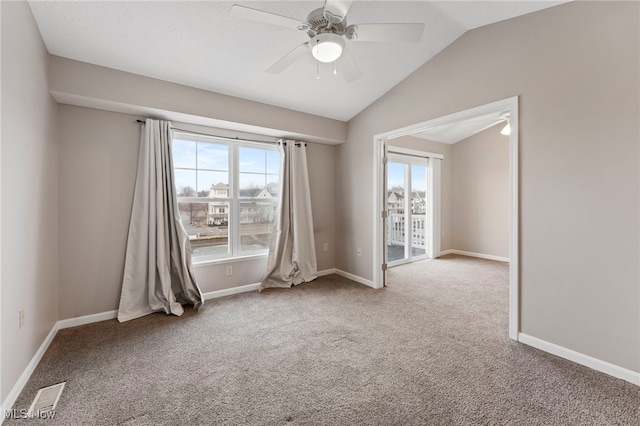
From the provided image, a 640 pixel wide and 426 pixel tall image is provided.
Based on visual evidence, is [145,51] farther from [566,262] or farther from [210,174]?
[566,262]

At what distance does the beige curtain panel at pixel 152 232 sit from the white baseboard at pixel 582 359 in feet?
10.9

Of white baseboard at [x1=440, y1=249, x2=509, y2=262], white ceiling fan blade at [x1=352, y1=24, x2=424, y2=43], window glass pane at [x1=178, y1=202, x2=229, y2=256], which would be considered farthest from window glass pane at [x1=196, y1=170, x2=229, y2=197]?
white baseboard at [x1=440, y1=249, x2=509, y2=262]

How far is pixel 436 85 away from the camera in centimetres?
296

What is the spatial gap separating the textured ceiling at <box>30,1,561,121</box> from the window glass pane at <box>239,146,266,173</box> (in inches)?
33.4

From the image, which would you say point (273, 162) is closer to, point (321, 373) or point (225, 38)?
point (225, 38)

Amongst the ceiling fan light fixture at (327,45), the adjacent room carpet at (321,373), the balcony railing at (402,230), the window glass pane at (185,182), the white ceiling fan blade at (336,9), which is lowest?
the adjacent room carpet at (321,373)

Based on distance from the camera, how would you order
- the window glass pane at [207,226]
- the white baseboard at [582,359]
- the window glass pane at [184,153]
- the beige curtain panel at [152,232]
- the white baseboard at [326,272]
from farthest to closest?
the white baseboard at [326,272] → the window glass pane at [207,226] → the window glass pane at [184,153] → the beige curtain panel at [152,232] → the white baseboard at [582,359]

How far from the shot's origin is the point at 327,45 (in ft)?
5.77

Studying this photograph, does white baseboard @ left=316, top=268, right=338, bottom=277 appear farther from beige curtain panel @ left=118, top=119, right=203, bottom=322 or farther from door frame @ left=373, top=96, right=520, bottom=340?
door frame @ left=373, top=96, right=520, bottom=340

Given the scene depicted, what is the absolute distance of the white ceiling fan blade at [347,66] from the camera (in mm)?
2049

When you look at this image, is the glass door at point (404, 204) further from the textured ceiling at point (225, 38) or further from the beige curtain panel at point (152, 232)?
the beige curtain panel at point (152, 232)

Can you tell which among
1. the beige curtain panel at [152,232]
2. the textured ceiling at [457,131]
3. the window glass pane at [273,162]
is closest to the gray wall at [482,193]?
the textured ceiling at [457,131]

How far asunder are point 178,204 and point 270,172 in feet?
4.38

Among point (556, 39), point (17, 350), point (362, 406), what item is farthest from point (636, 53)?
point (17, 350)
